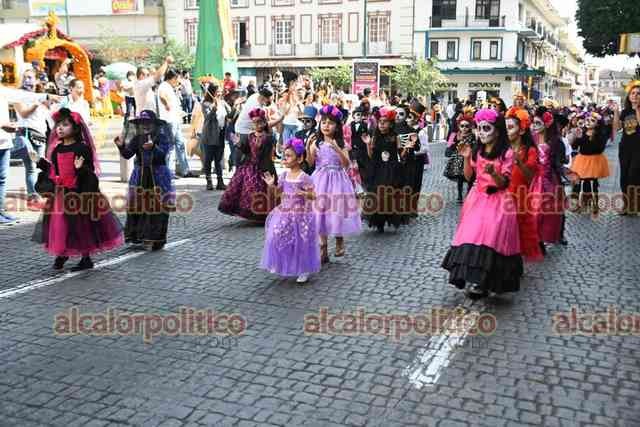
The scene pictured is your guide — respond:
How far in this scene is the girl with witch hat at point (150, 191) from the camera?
812cm

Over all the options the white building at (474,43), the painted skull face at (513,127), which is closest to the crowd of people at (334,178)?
the painted skull face at (513,127)

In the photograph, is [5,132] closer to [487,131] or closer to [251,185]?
[251,185]

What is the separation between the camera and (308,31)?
51.6m

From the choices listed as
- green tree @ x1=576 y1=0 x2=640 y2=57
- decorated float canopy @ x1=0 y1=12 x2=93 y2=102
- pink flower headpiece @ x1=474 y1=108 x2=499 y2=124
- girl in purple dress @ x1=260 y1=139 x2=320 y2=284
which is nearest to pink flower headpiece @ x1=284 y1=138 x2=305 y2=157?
girl in purple dress @ x1=260 y1=139 x2=320 y2=284

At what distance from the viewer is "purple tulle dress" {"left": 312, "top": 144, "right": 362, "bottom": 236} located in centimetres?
788

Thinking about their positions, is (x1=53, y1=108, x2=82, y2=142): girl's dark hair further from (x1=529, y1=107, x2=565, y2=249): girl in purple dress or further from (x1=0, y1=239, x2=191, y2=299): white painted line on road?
(x1=529, y1=107, x2=565, y2=249): girl in purple dress

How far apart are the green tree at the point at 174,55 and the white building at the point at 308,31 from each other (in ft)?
12.6

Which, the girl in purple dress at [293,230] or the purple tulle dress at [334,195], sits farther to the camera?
the purple tulle dress at [334,195]

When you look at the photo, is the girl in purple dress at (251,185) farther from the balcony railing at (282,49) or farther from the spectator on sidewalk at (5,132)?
the balcony railing at (282,49)

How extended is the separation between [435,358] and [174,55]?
47719 mm

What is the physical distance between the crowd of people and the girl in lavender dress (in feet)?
0.05

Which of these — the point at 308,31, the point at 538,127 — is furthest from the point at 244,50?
the point at 538,127

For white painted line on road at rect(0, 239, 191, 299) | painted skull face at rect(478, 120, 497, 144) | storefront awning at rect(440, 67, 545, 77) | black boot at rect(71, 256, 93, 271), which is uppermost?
storefront awning at rect(440, 67, 545, 77)

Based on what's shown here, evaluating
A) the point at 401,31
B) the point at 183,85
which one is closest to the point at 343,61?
the point at 401,31
